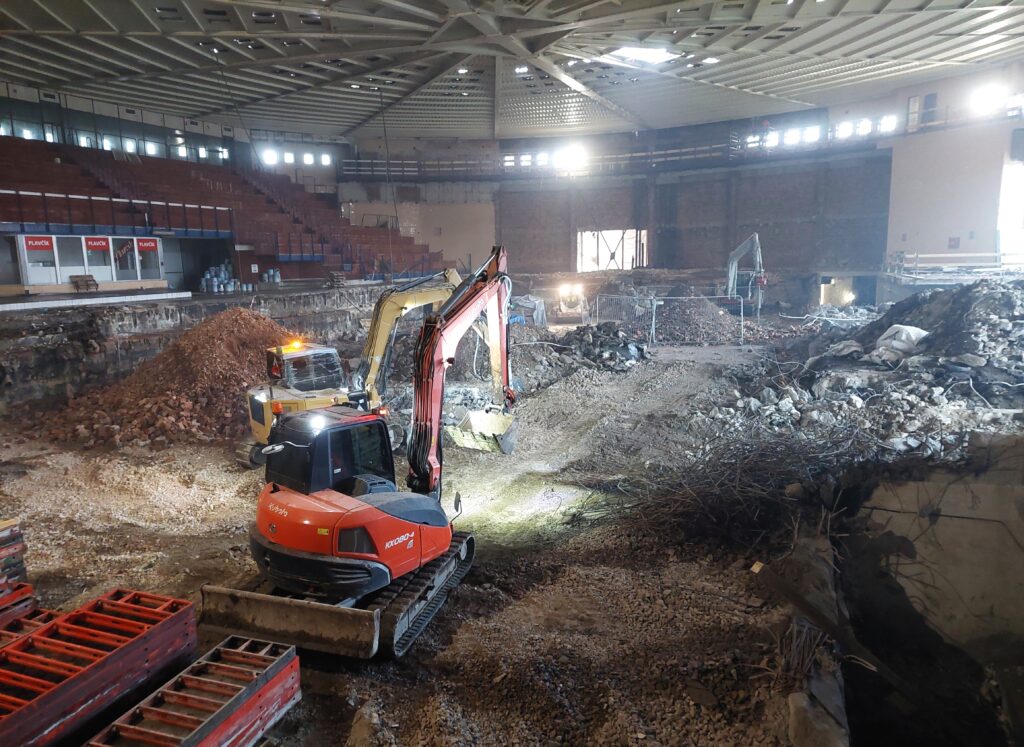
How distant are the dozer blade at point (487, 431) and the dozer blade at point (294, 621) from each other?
12.1ft

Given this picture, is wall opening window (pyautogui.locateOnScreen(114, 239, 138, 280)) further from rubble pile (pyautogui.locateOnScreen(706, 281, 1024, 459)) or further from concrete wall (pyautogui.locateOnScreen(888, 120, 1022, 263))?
concrete wall (pyautogui.locateOnScreen(888, 120, 1022, 263))

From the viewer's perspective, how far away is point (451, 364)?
696cm

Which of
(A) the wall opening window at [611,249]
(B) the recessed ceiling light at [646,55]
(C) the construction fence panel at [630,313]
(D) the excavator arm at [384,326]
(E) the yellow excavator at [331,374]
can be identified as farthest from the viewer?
(A) the wall opening window at [611,249]

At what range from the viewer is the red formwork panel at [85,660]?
3.72m

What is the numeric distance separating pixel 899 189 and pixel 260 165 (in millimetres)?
28385

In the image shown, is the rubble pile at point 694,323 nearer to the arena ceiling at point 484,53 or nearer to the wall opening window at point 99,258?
the arena ceiling at point 484,53

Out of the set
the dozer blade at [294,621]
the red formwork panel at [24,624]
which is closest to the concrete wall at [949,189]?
the dozer blade at [294,621]

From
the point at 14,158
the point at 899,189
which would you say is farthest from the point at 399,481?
the point at 899,189

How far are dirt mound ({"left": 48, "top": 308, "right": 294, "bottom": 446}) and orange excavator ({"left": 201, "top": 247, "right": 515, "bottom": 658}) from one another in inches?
270

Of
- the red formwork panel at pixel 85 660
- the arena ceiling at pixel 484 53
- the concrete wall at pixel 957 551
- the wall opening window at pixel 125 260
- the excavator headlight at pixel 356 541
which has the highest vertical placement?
the arena ceiling at pixel 484 53

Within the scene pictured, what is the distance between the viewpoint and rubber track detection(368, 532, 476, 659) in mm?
5152

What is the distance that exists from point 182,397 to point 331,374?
11.7 feet

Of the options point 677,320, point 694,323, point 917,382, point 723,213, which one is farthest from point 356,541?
point 723,213

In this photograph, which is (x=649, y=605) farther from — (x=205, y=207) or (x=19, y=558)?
(x=205, y=207)
